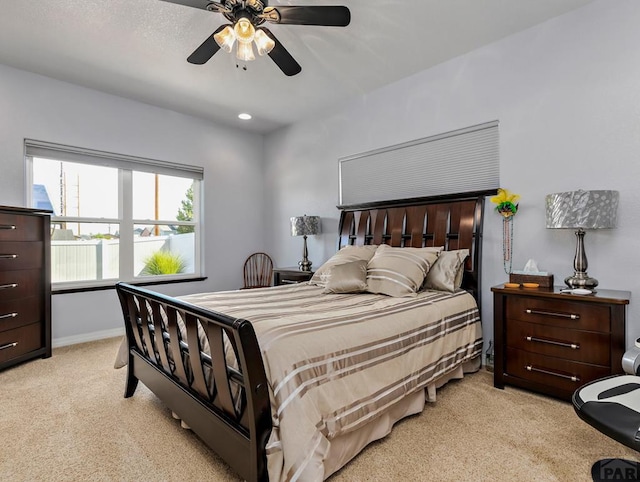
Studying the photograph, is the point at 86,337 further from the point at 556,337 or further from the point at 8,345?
the point at 556,337

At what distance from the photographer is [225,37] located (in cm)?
205

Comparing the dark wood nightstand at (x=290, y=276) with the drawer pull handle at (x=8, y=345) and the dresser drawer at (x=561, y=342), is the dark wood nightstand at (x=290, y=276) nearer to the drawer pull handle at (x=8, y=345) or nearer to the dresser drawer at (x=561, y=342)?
the dresser drawer at (x=561, y=342)

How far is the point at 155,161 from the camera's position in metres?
4.12

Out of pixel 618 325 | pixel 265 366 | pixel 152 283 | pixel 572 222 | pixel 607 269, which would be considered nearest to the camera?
pixel 265 366

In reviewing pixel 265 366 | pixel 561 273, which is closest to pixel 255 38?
pixel 265 366

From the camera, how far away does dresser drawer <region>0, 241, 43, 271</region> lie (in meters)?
2.84

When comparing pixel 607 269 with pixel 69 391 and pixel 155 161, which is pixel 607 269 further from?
pixel 155 161

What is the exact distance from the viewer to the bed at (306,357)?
4.18ft

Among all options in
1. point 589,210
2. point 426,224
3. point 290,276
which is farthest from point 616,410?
point 290,276

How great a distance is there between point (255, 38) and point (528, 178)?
7.37 feet

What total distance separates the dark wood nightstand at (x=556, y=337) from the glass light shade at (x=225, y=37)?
242 centimetres

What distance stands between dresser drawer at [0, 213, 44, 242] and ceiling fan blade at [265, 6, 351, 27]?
8.95 ft

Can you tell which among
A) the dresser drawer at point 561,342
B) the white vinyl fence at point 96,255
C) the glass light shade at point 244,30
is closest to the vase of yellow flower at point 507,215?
the dresser drawer at point 561,342

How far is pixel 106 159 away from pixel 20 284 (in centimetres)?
155
